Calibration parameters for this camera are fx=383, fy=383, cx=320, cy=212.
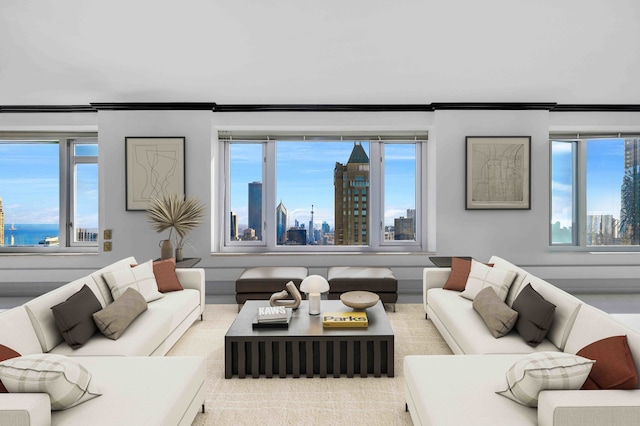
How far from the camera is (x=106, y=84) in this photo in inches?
169

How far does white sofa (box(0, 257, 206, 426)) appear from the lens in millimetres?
1619

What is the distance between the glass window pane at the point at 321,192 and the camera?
5.85 m

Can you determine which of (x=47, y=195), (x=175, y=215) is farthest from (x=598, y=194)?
Answer: (x=47, y=195)

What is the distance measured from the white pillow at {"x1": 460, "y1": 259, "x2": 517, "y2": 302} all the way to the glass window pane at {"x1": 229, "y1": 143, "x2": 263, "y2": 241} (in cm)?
326

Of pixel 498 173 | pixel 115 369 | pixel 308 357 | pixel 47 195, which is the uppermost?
pixel 498 173

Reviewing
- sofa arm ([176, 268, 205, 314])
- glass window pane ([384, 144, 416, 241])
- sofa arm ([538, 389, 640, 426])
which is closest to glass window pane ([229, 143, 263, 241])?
sofa arm ([176, 268, 205, 314])

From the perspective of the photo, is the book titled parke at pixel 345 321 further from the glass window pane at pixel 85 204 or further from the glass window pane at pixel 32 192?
the glass window pane at pixel 32 192

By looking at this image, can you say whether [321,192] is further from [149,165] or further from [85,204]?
[85,204]

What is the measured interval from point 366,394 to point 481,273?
1.59 meters

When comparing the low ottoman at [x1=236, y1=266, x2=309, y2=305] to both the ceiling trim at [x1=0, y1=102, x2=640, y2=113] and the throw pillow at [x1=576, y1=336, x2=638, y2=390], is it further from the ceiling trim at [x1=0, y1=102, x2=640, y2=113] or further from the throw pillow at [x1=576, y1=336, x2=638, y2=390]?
the throw pillow at [x1=576, y1=336, x2=638, y2=390]

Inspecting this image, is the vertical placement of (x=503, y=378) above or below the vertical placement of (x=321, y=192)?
below

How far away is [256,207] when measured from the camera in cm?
586

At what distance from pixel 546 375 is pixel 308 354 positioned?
1.66 metres

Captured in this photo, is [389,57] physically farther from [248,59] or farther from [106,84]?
[106,84]
